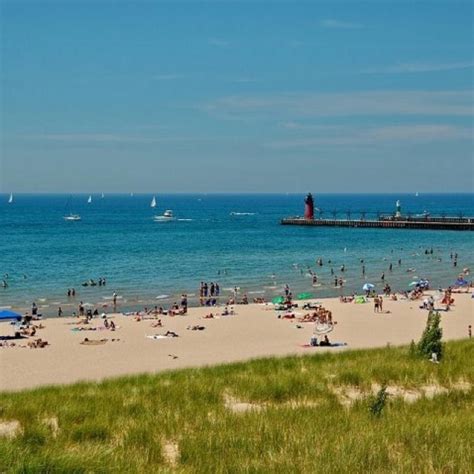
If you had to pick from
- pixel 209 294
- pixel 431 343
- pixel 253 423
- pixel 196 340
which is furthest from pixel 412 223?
pixel 253 423

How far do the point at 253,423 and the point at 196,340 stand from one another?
65.7ft

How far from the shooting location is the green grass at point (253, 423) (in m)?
7.94

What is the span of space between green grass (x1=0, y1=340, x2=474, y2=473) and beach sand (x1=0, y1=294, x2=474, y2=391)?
853 centimetres

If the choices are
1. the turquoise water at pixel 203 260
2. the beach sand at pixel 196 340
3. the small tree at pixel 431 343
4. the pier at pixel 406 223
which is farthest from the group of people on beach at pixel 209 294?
the pier at pixel 406 223

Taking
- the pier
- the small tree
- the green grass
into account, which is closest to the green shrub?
the green grass

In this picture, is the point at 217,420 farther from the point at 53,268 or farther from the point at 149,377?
the point at 53,268

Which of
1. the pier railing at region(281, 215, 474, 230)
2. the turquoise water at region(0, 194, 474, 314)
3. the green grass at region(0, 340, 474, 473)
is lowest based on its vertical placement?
the turquoise water at region(0, 194, 474, 314)

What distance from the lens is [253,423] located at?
1005 cm

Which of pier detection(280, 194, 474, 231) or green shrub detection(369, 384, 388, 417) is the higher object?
pier detection(280, 194, 474, 231)

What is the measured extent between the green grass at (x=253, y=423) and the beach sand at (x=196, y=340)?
336 inches

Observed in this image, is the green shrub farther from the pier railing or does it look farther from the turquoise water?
the pier railing

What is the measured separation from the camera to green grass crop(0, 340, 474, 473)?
26.1 feet

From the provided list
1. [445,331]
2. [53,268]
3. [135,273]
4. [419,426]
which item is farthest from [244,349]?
[53,268]

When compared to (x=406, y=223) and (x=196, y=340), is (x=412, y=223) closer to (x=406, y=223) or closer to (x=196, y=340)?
(x=406, y=223)
